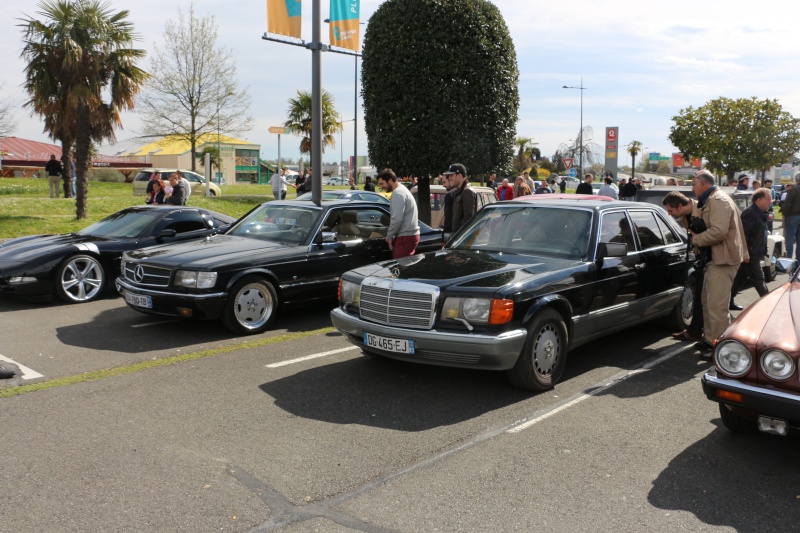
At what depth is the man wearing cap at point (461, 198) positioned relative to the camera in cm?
969

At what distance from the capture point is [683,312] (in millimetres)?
7930

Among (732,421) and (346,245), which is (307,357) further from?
(732,421)

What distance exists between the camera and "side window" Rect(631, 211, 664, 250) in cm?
720

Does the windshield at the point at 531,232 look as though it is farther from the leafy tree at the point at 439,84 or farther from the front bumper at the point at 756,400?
the leafy tree at the point at 439,84

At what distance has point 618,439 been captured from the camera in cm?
466

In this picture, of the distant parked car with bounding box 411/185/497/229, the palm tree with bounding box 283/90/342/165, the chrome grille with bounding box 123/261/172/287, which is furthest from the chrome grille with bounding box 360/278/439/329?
the palm tree with bounding box 283/90/342/165

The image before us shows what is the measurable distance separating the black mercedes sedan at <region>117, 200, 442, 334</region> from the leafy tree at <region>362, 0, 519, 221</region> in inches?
242

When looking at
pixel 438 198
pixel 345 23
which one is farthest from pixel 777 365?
pixel 438 198

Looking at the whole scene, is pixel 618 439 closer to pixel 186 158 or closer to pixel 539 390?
pixel 539 390

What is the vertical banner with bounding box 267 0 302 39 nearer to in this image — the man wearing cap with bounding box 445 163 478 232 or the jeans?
the man wearing cap with bounding box 445 163 478 232

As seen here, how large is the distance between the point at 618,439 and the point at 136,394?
365 centimetres

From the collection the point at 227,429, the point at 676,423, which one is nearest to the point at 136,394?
the point at 227,429

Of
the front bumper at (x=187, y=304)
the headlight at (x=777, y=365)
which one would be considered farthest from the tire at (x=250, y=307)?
the headlight at (x=777, y=365)

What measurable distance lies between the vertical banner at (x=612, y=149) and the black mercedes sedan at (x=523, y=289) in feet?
161
